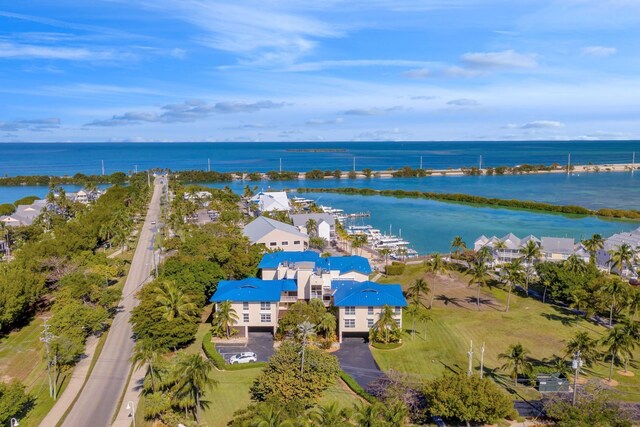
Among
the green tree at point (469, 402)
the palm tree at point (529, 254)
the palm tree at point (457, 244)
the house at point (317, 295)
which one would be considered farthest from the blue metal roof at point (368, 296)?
the palm tree at point (457, 244)

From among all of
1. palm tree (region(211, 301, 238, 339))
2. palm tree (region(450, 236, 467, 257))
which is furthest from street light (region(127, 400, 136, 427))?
palm tree (region(450, 236, 467, 257))

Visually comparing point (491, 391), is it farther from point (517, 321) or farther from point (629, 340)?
point (517, 321)

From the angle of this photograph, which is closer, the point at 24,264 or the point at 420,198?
the point at 24,264

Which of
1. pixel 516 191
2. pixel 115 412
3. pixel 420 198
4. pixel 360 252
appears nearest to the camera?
pixel 115 412

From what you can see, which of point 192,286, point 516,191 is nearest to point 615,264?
point 192,286

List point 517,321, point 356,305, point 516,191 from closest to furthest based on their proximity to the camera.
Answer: point 356,305
point 517,321
point 516,191

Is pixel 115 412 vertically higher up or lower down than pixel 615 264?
lower down
